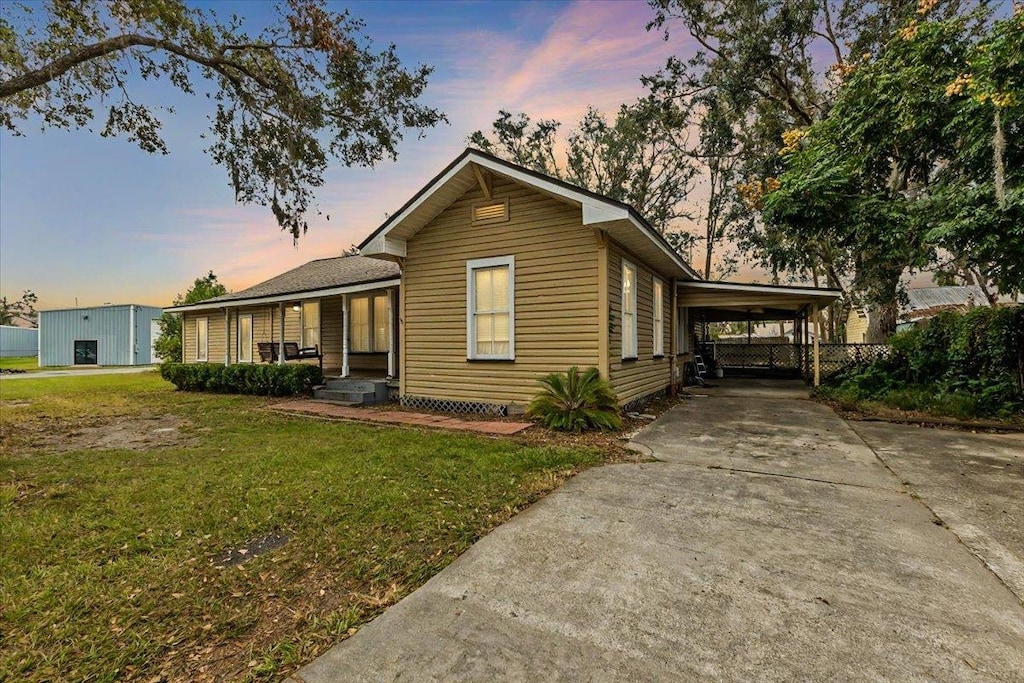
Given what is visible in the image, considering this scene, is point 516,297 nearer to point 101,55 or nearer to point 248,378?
point 101,55

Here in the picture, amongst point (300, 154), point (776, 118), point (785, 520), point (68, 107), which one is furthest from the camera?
point (776, 118)

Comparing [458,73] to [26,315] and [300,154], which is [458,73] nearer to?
[300,154]

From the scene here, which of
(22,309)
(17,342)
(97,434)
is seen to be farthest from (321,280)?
(22,309)

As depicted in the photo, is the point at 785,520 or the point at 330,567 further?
the point at 785,520

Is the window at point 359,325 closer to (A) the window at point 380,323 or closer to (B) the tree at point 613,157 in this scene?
(A) the window at point 380,323

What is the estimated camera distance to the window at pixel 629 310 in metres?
8.20

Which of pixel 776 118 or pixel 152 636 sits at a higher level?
pixel 776 118

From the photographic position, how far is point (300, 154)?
408 inches

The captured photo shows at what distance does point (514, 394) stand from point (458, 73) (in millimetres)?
8439

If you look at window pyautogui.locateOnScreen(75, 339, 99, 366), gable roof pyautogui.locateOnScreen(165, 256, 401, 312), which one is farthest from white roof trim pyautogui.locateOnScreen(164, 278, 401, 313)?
window pyautogui.locateOnScreen(75, 339, 99, 366)

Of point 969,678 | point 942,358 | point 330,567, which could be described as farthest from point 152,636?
point 942,358

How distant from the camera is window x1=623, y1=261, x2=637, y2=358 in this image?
8.20m

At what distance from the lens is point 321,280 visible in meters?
14.1

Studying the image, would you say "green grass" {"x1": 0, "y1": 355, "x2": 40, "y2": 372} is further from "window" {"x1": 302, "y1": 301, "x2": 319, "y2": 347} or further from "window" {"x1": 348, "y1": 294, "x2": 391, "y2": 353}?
"window" {"x1": 348, "y1": 294, "x2": 391, "y2": 353}
